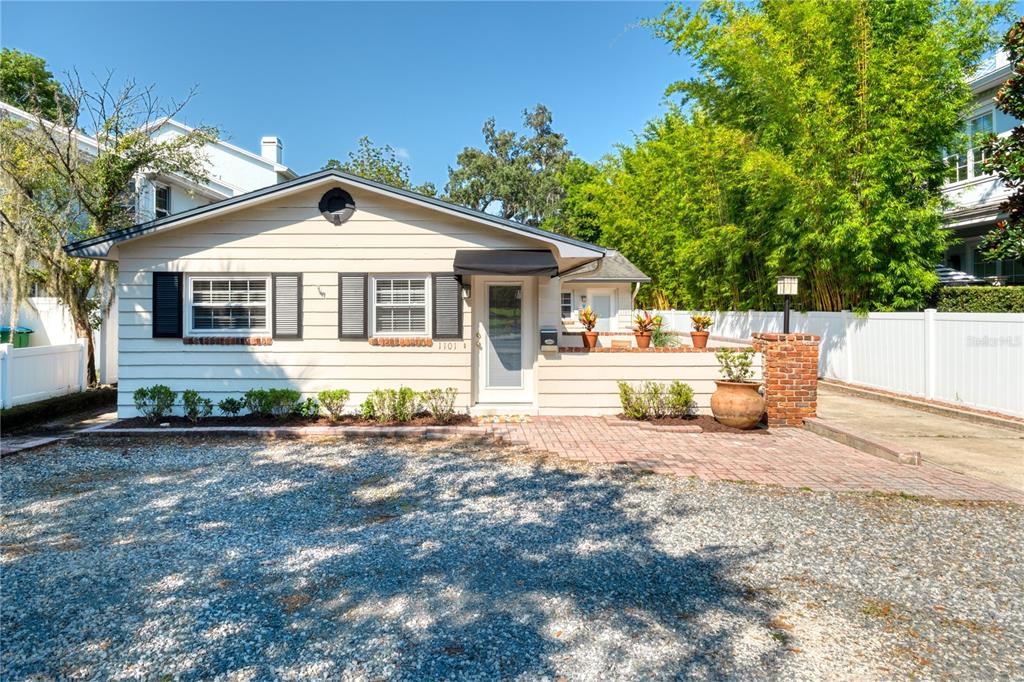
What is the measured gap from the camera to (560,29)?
14.4 m

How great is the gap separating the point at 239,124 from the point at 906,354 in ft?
47.5

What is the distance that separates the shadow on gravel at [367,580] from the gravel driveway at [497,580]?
0.02 m

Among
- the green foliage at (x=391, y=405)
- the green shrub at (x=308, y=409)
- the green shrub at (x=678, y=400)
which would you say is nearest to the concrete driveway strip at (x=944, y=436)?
the green shrub at (x=678, y=400)

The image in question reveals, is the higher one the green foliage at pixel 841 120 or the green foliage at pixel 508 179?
the green foliage at pixel 508 179

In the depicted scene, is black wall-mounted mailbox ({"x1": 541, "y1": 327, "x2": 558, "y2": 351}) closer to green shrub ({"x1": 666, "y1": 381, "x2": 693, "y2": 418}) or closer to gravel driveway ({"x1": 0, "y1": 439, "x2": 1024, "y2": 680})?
green shrub ({"x1": 666, "y1": 381, "x2": 693, "y2": 418})

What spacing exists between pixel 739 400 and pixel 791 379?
955 mm

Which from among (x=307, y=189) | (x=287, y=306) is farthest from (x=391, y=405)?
(x=307, y=189)

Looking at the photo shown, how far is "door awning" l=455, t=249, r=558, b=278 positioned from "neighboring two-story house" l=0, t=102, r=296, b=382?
7286 millimetres

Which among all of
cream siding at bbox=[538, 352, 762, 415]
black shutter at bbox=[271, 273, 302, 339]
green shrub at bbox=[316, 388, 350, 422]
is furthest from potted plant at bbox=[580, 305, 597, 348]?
black shutter at bbox=[271, 273, 302, 339]

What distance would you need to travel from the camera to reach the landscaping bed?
7.99m

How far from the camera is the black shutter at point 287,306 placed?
332 inches

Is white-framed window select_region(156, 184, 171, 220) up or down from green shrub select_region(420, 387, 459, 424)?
up

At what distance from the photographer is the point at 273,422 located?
805 cm

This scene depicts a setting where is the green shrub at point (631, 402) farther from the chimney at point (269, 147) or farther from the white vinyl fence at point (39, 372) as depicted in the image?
the chimney at point (269, 147)
